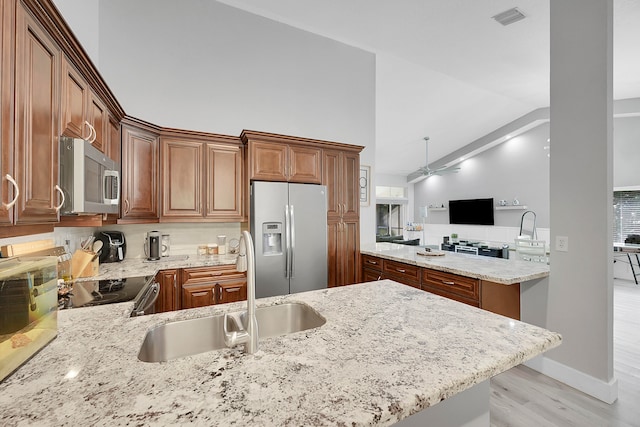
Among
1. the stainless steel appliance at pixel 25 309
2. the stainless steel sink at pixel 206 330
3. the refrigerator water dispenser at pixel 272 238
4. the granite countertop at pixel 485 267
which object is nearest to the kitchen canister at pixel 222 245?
the refrigerator water dispenser at pixel 272 238

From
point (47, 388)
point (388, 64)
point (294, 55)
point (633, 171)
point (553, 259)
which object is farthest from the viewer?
point (633, 171)

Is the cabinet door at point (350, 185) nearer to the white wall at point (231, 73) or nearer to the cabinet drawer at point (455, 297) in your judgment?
the white wall at point (231, 73)

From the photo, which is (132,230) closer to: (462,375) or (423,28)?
(462,375)

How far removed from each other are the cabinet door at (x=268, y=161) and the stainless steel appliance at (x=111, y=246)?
1394 millimetres

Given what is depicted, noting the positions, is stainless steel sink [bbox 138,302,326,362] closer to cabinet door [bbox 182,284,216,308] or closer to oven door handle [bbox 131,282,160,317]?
oven door handle [bbox 131,282,160,317]

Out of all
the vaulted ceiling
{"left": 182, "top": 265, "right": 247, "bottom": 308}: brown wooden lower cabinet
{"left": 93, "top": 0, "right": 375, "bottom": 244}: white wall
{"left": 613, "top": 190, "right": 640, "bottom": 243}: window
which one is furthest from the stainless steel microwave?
{"left": 613, "top": 190, "right": 640, "bottom": 243}: window

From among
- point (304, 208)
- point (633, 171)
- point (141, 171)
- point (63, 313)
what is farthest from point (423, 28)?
point (633, 171)

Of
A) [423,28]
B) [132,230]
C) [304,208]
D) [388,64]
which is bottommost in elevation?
[132,230]

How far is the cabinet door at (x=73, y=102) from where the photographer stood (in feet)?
4.60

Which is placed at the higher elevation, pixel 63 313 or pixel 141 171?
pixel 141 171

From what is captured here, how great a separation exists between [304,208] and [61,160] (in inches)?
81.0

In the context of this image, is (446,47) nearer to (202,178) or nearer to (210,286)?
(202,178)

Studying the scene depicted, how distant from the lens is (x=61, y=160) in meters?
1.30

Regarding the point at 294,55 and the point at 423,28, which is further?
the point at 294,55
